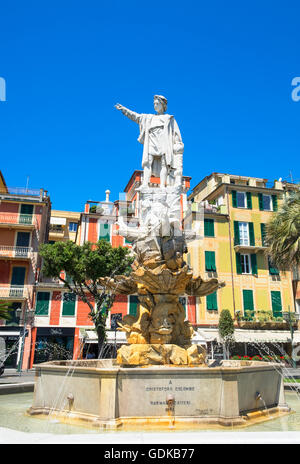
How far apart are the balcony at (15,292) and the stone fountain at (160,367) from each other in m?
22.4

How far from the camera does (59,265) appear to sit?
26.3m

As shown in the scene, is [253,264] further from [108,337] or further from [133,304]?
[108,337]

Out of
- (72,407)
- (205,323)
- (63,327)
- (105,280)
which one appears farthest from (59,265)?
(72,407)

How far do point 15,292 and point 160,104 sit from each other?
25.2 metres

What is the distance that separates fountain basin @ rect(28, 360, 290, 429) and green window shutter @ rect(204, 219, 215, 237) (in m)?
29.4

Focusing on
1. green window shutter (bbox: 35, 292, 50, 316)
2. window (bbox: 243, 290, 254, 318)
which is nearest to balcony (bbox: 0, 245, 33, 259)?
green window shutter (bbox: 35, 292, 50, 316)

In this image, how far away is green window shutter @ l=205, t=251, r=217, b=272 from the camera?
3534cm

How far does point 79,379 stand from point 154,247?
11.7 ft

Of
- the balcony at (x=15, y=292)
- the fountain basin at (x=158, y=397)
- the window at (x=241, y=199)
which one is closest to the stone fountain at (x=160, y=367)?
the fountain basin at (x=158, y=397)

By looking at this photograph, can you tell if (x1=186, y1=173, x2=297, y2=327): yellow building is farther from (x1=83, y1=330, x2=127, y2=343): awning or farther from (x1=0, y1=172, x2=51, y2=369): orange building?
(x1=0, y1=172, x2=51, y2=369): orange building

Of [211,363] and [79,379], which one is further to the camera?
[211,363]

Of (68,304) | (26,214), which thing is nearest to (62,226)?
(26,214)

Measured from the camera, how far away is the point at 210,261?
117ft
